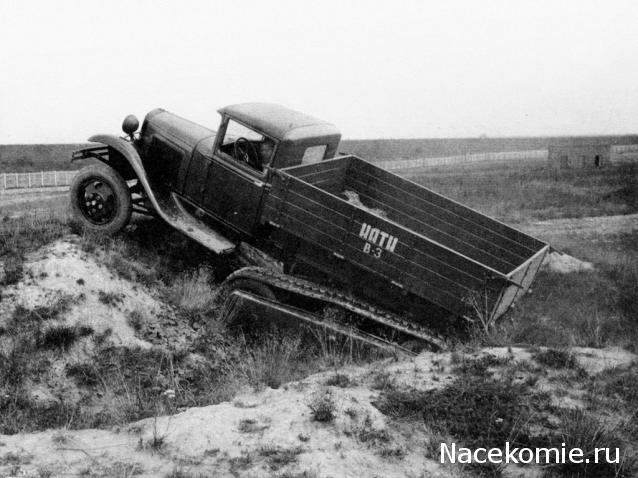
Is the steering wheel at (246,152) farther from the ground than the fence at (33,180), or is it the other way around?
the steering wheel at (246,152)

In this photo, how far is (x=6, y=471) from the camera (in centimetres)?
374

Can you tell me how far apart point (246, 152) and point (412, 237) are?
2.67 metres

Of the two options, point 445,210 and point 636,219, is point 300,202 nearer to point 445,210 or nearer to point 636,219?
point 445,210

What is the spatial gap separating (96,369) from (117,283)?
1447mm

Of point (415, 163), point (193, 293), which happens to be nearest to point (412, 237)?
point (193, 293)

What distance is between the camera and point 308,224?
7.33 meters

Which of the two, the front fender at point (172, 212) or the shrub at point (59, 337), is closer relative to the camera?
the shrub at point (59, 337)

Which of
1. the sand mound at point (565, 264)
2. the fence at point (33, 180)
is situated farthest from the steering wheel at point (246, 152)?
the fence at point (33, 180)

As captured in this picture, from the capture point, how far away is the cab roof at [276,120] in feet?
26.2

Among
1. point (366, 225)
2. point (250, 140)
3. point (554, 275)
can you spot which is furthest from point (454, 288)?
point (554, 275)

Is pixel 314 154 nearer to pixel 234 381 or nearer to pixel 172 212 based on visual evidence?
pixel 172 212

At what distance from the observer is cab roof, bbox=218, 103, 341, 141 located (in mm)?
7974

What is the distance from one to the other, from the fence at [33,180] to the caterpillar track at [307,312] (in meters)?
20.7

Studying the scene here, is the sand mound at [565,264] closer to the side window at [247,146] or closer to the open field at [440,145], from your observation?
the side window at [247,146]
